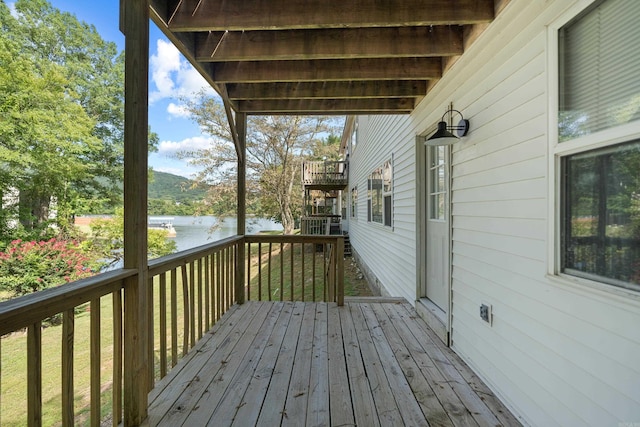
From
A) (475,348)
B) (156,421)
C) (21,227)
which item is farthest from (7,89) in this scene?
(475,348)

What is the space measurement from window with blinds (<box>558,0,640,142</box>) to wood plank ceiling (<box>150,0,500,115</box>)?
0.83 meters

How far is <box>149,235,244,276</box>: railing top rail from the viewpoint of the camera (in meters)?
2.08

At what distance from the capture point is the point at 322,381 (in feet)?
7.38

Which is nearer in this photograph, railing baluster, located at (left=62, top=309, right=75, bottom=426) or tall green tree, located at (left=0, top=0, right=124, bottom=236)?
railing baluster, located at (left=62, top=309, right=75, bottom=426)

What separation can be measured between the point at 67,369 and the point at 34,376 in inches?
8.6

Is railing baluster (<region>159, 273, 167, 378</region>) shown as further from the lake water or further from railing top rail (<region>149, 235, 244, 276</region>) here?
the lake water

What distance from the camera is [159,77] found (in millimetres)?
12836

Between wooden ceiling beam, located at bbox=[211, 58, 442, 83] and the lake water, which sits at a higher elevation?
wooden ceiling beam, located at bbox=[211, 58, 442, 83]

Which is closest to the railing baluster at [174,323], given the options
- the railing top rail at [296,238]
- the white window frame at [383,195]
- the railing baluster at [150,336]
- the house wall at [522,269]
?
the railing baluster at [150,336]

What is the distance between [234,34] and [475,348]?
3429 millimetres

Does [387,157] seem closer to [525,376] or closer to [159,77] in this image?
[525,376]

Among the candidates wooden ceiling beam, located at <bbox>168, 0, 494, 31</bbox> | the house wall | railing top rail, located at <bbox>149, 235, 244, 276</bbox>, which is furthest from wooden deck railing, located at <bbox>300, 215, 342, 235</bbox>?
wooden ceiling beam, located at <bbox>168, 0, 494, 31</bbox>

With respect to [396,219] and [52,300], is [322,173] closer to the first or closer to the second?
[396,219]

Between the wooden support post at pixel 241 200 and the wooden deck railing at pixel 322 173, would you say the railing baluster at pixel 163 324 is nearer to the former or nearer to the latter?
the wooden support post at pixel 241 200
